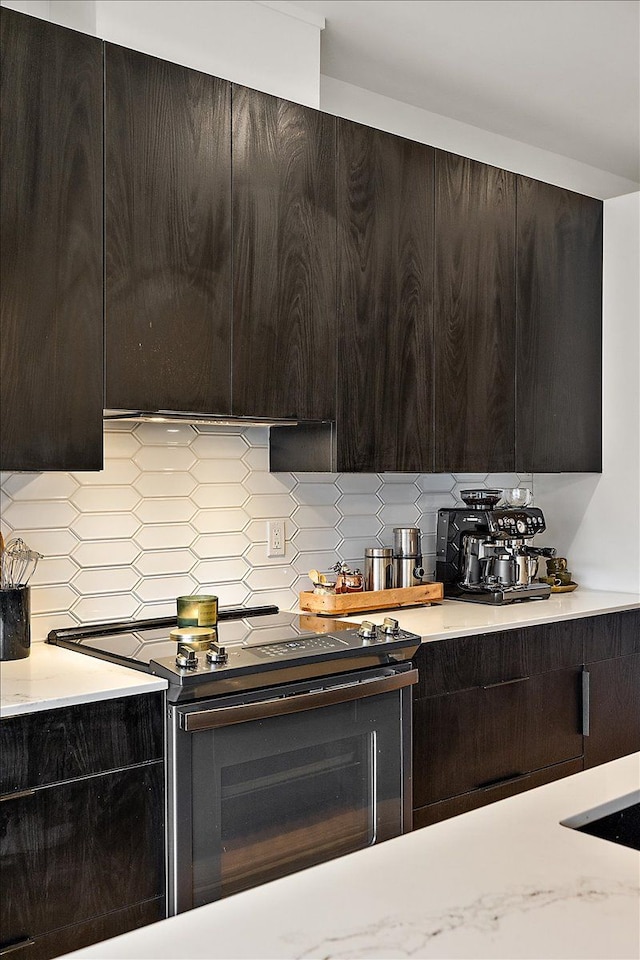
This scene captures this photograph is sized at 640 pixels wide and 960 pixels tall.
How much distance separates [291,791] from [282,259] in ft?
4.87

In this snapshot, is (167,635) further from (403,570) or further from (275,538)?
(403,570)

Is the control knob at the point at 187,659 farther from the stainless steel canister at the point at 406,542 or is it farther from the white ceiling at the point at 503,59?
the white ceiling at the point at 503,59

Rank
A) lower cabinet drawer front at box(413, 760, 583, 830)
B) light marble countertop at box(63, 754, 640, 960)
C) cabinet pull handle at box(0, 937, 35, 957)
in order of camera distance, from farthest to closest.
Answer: lower cabinet drawer front at box(413, 760, 583, 830), cabinet pull handle at box(0, 937, 35, 957), light marble countertop at box(63, 754, 640, 960)

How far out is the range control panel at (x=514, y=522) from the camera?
3.39m

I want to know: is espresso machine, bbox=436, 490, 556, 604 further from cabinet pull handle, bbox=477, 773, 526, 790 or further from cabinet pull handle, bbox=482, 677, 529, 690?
cabinet pull handle, bbox=477, 773, 526, 790

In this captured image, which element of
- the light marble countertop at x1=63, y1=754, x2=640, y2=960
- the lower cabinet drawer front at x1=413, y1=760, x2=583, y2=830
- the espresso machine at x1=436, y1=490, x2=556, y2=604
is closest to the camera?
the light marble countertop at x1=63, y1=754, x2=640, y2=960

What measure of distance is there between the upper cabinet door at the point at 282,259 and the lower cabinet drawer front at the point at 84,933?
1284 millimetres

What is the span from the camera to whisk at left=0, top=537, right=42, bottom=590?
2355 mm

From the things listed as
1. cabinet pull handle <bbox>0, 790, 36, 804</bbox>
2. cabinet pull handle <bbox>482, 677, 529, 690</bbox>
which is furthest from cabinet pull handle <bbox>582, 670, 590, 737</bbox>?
cabinet pull handle <bbox>0, 790, 36, 804</bbox>

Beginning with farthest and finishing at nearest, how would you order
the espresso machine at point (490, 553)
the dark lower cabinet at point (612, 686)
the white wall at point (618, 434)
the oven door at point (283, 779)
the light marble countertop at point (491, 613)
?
the white wall at point (618, 434), the espresso machine at point (490, 553), the dark lower cabinet at point (612, 686), the light marble countertop at point (491, 613), the oven door at point (283, 779)

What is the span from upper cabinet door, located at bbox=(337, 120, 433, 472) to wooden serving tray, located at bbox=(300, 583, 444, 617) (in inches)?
17.2

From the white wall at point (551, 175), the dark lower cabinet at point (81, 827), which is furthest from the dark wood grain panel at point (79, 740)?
the white wall at point (551, 175)

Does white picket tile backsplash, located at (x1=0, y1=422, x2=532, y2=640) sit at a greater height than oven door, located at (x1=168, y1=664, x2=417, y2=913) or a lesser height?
greater

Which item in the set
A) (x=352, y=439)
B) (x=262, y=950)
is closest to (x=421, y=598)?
(x=352, y=439)
